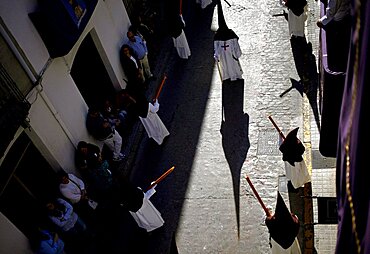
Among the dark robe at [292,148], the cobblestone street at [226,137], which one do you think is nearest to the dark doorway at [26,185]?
the cobblestone street at [226,137]

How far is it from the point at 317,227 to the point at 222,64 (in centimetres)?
554

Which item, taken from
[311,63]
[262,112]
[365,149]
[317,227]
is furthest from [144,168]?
[365,149]

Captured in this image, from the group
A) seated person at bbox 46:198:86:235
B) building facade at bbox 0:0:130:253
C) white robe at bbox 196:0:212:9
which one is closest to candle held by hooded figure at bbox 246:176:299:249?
seated person at bbox 46:198:86:235

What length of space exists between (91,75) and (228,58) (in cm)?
375

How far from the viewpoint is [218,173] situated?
11.7 meters

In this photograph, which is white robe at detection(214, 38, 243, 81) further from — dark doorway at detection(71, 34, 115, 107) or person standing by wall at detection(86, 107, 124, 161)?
person standing by wall at detection(86, 107, 124, 161)

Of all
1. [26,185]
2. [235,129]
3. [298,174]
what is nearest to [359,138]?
[298,174]

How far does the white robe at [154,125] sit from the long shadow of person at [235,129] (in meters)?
1.57

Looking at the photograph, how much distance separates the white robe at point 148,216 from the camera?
1002cm

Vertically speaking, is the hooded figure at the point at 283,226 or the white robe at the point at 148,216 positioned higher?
the hooded figure at the point at 283,226

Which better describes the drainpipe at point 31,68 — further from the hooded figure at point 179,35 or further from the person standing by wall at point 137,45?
the hooded figure at point 179,35

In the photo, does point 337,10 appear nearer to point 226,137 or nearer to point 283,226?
point 283,226

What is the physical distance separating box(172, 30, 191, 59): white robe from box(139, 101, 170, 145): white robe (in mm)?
3258

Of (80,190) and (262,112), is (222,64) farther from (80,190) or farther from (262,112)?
(80,190)
